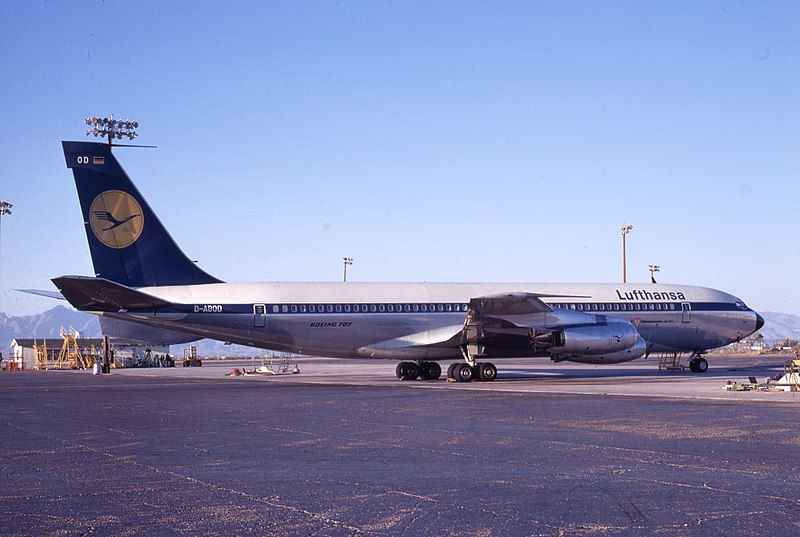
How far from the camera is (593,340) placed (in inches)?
1225

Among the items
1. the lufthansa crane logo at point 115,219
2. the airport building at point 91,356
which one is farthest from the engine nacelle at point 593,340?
the airport building at point 91,356

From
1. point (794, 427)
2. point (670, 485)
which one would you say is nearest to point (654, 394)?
point (794, 427)

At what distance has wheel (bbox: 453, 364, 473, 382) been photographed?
1241 inches

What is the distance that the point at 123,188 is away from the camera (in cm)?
3017

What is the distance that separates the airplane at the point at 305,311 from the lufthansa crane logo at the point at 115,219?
0.11ft

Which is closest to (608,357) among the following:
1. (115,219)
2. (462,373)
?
(462,373)

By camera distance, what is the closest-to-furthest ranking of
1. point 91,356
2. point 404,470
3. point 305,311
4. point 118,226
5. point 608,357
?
point 404,470 → point 118,226 → point 305,311 → point 608,357 → point 91,356

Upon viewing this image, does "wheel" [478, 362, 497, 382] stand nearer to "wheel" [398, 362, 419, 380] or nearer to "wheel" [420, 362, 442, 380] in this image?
"wheel" [420, 362, 442, 380]

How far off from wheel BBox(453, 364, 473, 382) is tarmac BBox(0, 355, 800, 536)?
1169 cm

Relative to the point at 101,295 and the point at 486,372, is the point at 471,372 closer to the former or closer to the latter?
the point at 486,372

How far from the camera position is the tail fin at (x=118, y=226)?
97.6ft

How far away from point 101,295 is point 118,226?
3230 mm

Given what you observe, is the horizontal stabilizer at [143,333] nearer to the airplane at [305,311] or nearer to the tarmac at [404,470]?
the airplane at [305,311]

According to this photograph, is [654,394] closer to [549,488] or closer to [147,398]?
[147,398]
